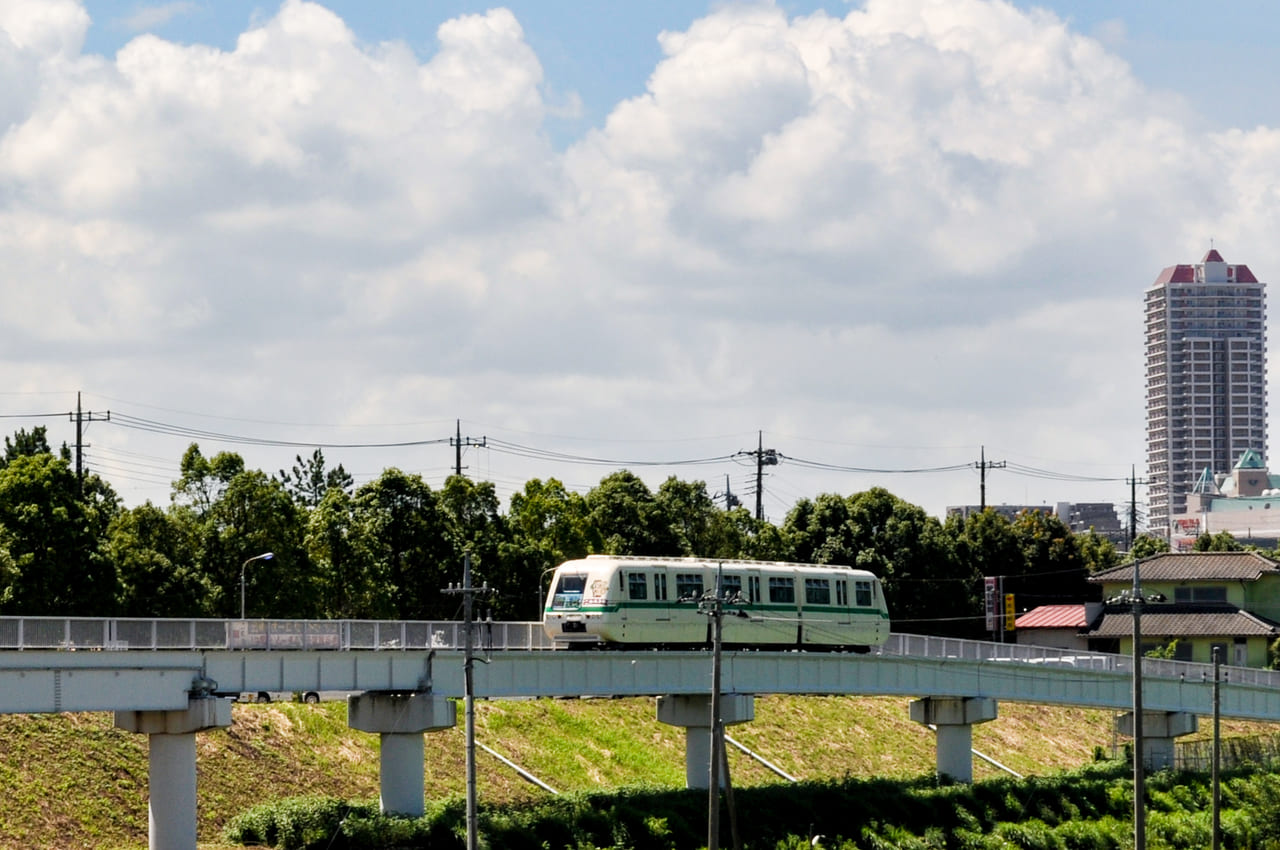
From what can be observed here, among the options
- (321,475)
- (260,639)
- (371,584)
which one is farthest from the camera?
(321,475)

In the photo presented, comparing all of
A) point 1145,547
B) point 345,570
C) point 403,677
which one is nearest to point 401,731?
point 403,677

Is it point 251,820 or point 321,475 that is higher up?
point 321,475

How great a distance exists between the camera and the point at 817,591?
6738 cm

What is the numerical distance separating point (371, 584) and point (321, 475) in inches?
2990

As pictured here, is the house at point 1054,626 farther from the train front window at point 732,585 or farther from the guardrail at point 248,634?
the guardrail at point 248,634

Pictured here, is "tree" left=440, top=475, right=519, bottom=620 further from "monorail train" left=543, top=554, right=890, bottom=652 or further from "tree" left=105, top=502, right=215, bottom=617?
"monorail train" left=543, top=554, right=890, bottom=652

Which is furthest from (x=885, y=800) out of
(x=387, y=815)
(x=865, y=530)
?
(x=865, y=530)

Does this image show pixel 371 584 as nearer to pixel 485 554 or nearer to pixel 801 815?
pixel 485 554

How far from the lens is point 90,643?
4616 cm

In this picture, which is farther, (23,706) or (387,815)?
(387,815)

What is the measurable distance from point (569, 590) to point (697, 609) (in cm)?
419

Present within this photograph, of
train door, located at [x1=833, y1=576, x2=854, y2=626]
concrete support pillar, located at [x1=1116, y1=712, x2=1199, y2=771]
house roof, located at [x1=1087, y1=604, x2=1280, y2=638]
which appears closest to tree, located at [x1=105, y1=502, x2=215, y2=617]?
train door, located at [x1=833, y1=576, x2=854, y2=626]

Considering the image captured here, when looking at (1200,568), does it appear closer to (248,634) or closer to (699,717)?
(699,717)

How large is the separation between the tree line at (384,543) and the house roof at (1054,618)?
3.22 m
